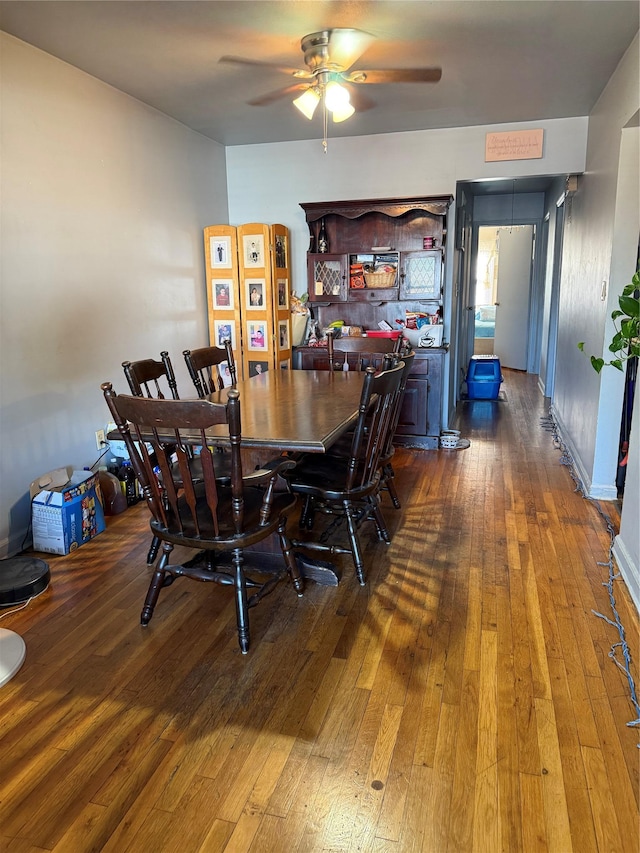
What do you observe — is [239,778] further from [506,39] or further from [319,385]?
[506,39]

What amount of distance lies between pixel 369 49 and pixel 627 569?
9.10 feet

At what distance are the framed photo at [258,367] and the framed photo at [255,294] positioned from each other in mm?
433

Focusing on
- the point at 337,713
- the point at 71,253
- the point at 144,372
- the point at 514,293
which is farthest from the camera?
the point at 514,293

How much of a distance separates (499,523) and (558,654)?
3.83ft

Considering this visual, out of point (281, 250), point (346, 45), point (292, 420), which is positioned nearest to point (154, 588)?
point (292, 420)

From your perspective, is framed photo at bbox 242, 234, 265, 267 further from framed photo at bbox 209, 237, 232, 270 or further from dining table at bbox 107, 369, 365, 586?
dining table at bbox 107, 369, 365, 586

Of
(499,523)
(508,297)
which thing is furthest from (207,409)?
(508,297)

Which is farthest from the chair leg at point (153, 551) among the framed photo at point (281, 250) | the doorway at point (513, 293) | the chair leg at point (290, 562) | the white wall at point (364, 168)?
the doorway at point (513, 293)

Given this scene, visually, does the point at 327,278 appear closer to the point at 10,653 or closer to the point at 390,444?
A: the point at 390,444

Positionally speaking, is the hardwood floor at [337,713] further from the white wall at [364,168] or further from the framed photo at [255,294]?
the white wall at [364,168]

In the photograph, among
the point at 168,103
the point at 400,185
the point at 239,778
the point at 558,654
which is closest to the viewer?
the point at 239,778

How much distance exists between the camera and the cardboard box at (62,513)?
286 cm

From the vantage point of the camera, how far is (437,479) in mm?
3898

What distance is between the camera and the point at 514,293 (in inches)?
338
